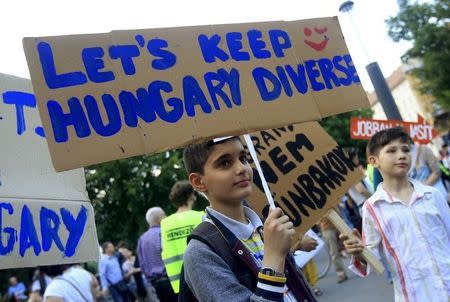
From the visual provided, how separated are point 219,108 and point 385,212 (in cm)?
147

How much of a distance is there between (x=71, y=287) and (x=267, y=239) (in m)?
2.59

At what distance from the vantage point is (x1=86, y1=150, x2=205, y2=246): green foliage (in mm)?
21688

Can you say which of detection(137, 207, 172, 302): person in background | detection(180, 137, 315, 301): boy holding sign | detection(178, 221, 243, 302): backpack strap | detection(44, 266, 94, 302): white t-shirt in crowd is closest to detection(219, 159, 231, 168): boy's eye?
detection(180, 137, 315, 301): boy holding sign

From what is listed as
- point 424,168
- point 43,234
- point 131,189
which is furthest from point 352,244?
point 131,189

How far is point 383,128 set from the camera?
6781 mm

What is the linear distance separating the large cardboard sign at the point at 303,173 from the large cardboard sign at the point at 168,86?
2.25ft

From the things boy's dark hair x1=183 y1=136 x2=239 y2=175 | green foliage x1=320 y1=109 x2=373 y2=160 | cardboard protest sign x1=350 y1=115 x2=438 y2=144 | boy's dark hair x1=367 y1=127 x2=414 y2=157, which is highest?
green foliage x1=320 y1=109 x2=373 y2=160

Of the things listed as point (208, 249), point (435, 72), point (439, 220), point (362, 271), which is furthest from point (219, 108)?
point (435, 72)

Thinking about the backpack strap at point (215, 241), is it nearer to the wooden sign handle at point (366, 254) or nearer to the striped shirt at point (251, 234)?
the striped shirt at point (251, 234)

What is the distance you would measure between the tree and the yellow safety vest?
23583 mm

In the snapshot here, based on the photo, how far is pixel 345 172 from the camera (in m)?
2.84

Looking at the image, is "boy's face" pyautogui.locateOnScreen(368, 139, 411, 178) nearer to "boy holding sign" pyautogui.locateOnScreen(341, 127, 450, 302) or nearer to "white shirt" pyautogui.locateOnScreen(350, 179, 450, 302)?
"boy holding sign" pyautogui.locateOnScreen(341, 127, 450, 302)

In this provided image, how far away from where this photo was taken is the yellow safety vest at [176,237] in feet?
14.9

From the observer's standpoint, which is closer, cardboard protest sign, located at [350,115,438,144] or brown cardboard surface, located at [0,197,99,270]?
brown cardboard surface, located at [0,197,99,270]
